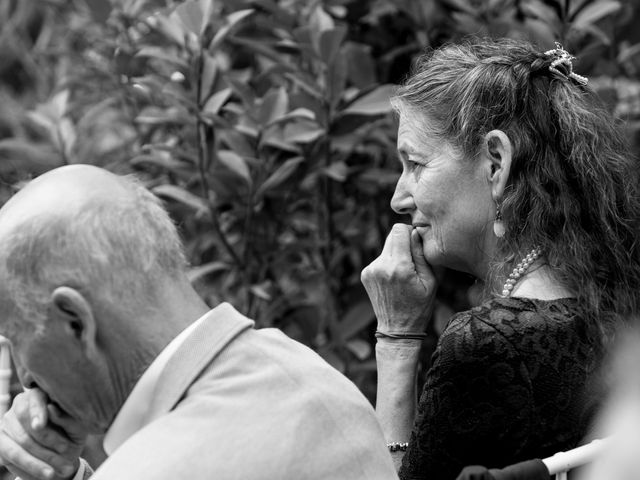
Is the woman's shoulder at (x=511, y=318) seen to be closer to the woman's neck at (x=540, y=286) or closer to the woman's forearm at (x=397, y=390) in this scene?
the woman's neck at (x=540, y=286)

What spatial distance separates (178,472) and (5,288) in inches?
16.0

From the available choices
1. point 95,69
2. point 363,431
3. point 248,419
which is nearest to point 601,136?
point 363,431

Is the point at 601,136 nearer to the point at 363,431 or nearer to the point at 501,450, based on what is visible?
the point at 501,450

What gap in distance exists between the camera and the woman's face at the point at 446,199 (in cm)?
250

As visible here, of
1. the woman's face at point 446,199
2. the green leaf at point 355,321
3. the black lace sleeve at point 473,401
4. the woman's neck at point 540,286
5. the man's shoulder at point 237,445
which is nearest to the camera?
the man's shoulder at point 237,445

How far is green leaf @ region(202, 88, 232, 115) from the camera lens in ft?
10.8

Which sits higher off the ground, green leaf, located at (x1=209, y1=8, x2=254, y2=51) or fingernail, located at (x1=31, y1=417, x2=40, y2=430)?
green leaf, located at (x1=209, y1=8, x2=254, y2=51)

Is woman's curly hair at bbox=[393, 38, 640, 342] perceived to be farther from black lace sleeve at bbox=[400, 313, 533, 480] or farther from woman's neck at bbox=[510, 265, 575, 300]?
black lace sleeve at bbox=[400, 313, 533, 480]

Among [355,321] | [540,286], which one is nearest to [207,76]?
[355,321]

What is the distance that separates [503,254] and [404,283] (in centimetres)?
28

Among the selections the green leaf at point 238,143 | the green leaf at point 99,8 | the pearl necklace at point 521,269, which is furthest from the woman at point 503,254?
the green leaf at point 99,8

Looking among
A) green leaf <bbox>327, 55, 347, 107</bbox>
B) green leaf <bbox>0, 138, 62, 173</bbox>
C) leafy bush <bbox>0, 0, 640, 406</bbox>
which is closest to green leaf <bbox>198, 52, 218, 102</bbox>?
leafy bush <bbox>0, 0, 640, 406</bbox>

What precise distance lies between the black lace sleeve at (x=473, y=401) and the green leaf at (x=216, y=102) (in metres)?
1.30

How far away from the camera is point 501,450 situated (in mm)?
2260
